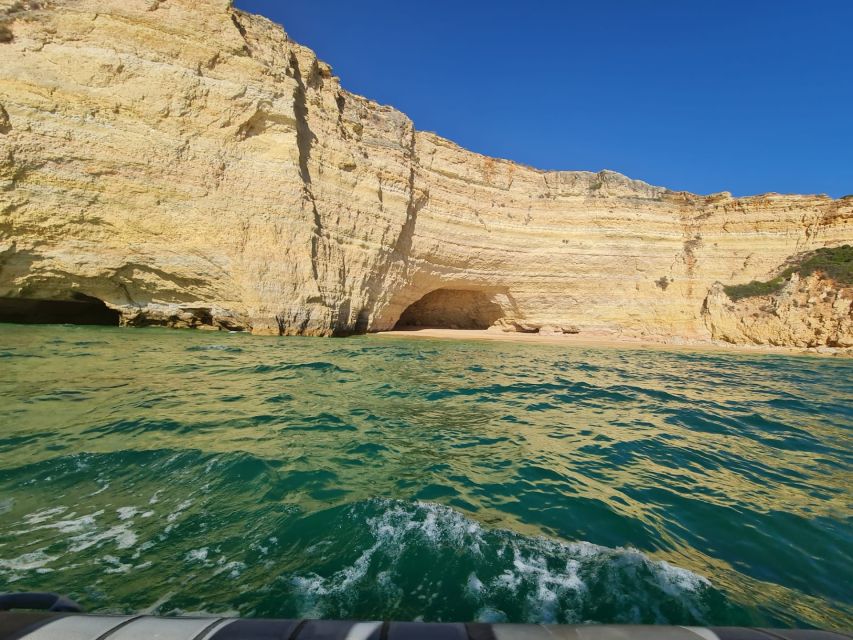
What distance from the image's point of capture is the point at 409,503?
303 cm

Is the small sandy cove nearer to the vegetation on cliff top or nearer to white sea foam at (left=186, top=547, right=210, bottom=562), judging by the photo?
the vegetation on cliff top

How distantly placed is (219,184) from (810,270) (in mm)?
30548

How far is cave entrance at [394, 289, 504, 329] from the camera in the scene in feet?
83.5

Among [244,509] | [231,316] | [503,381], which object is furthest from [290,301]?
[244,509]

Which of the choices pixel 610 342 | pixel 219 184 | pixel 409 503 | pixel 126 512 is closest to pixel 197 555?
pixel 126 512

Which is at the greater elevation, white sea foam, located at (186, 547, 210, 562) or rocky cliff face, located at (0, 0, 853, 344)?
rocky cliff face, located at (0, 0, 853, 344)

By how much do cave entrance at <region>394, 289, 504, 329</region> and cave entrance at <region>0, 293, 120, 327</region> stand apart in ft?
47.5

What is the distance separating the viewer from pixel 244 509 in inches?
111

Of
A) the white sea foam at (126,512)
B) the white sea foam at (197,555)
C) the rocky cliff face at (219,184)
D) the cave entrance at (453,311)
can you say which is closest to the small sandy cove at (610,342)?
the rocky cliff face at (219,184)

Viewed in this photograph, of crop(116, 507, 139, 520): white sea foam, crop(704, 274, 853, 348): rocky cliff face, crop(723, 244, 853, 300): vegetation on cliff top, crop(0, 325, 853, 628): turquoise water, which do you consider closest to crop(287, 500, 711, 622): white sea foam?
crop(0, 325, 853, 628): turquoise water

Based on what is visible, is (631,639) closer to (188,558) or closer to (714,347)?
(188,558)

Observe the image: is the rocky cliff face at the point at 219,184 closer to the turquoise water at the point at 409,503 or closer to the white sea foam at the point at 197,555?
the turquoise water at the point at 409,503

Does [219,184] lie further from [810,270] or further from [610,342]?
[810,270]

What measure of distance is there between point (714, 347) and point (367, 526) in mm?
24947
